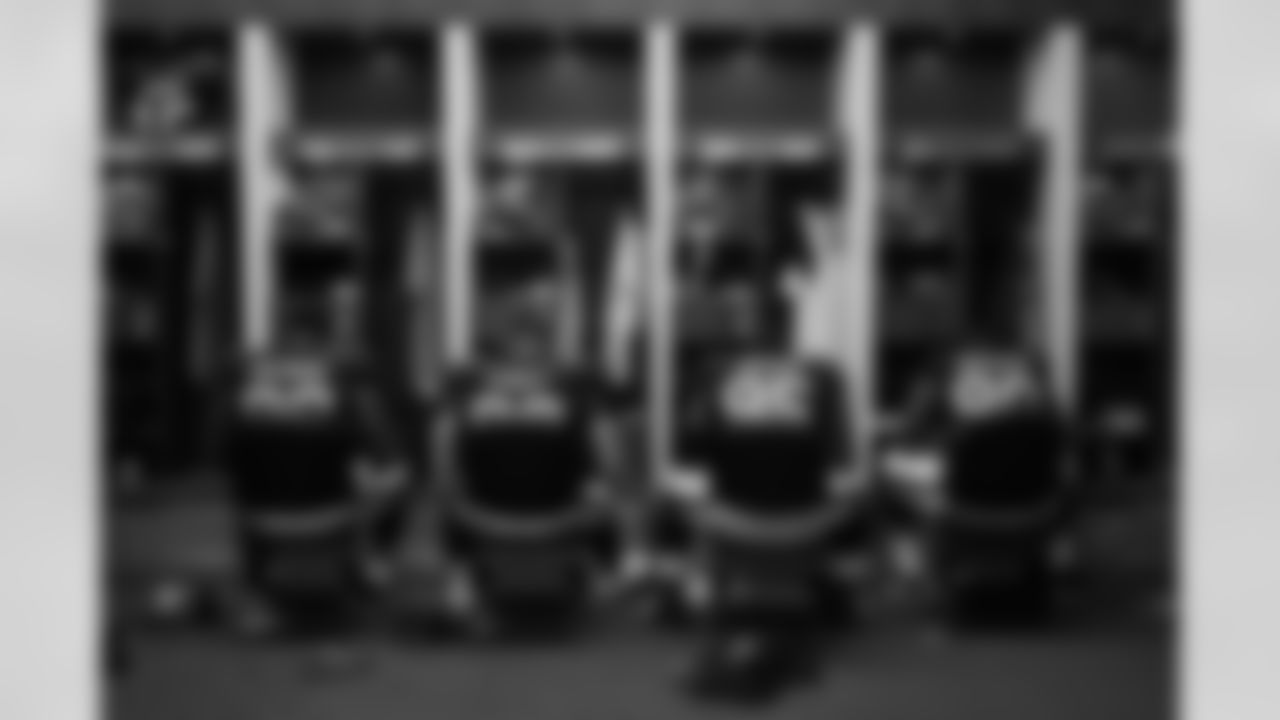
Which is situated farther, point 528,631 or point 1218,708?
point 528,631

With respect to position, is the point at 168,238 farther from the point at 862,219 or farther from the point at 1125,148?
the point at 1125,148

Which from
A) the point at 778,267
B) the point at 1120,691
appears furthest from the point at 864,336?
the point at 1120,691

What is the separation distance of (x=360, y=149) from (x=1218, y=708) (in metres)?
5.51

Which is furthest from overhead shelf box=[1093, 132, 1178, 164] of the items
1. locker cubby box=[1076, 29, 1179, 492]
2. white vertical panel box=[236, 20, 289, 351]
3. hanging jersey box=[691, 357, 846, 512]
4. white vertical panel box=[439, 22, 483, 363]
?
white vertical panel box=[236, 20, 289, 351]

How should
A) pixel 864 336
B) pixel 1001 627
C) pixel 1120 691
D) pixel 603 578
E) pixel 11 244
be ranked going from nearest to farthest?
pixel 11 244 < pixel 1120 691 < pixel 1001 627 < pixel 603 578 < pixel 864 336

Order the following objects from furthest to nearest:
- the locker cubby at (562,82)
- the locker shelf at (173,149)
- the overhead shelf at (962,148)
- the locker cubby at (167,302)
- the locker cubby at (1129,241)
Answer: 1. the locker cubby at (562,82)
2. the overhead shelf at (962,148)
3. the locker shelf at (173,149)
4. the locker cubby at (1129,241)
5. the locker cubby at (167,302)

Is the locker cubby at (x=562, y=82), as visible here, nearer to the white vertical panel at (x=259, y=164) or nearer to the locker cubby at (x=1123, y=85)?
the white vertical panel at (x=259, y=164)

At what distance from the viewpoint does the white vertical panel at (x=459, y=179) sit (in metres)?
6.55

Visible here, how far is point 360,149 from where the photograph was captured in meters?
6.74

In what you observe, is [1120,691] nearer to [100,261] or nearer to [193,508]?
[193,508]

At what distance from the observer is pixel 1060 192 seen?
6.77 m

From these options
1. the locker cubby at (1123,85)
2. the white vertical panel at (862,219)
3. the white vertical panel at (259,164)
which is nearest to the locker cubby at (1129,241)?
the locker cubby at (1123,85)

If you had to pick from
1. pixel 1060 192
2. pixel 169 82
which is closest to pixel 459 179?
pixel 169 82

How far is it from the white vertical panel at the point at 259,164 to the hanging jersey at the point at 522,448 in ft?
4.73
